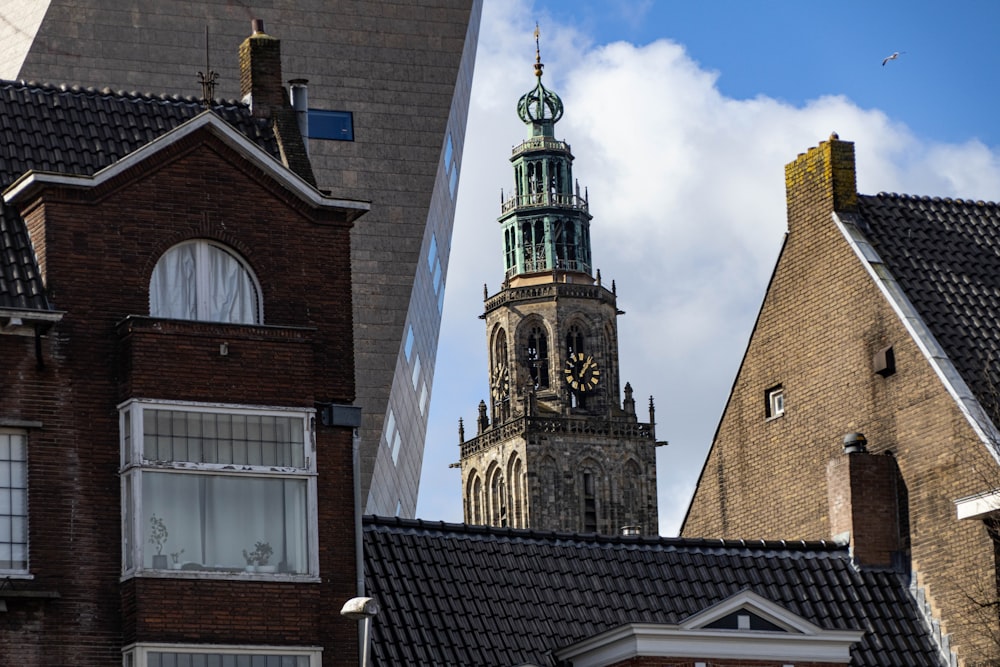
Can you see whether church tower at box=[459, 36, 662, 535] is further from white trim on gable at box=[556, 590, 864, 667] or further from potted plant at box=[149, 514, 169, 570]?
potted plant at box=[149, 514, 169, 570]

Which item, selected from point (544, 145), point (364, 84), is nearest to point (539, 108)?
point (544, 145)

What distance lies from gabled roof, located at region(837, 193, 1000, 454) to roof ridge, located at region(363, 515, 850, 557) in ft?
12.0

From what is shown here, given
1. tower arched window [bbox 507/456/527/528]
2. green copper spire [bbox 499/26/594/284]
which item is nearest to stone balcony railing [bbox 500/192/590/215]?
green copper spire [bbox 499/26/594/284]

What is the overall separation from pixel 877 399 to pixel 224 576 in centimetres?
1462

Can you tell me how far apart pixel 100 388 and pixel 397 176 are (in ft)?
128

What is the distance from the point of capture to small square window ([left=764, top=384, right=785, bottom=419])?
40750 mm

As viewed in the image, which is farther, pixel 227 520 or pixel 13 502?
pixel 227 520

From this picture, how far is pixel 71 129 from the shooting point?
2991cm

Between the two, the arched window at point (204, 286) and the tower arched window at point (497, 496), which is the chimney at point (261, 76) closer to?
the arched window at point (204, 286)

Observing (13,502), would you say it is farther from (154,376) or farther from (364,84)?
(364,84)

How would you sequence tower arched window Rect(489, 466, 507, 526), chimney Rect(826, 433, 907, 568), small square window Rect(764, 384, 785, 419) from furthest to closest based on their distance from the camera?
tower arched window Rect(489, 466, 507, 526) → small square window Rect(764, 384, 785, 419) → chimney Rect(826, 433, 907, 568)

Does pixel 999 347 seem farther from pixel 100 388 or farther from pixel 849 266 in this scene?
pixel 100 388

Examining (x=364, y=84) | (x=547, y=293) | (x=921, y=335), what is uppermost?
(x=547, y=293)

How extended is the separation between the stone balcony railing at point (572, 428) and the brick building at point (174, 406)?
145175mm
